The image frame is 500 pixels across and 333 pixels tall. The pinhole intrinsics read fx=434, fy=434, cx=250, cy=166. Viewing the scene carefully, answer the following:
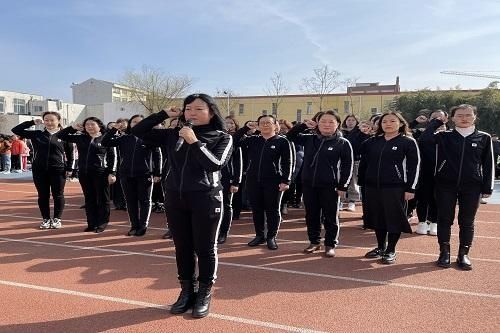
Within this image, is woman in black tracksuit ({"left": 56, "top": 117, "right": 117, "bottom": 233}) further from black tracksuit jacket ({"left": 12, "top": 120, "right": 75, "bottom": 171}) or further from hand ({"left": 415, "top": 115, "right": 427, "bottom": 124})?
hand ({"left": 415, "top": 115, "right": 427, "bottom": 124})

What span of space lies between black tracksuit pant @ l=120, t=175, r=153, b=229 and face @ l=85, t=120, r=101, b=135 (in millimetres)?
1035

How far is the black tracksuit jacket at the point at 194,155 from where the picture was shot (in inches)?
149

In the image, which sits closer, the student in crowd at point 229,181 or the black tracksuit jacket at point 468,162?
the black tracksuit jacket at point 468,162

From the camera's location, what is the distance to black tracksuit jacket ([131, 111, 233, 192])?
3.79 meters

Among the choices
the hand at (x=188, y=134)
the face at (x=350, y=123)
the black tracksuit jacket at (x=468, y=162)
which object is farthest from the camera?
Answer: the face at (x=350, y=123)

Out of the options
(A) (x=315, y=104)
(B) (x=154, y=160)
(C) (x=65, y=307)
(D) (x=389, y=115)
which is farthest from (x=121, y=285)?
(A) (x=315, y=104)

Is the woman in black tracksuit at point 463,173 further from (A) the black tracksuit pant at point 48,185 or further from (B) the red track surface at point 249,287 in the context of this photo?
(A) the black tracksuit pant at point 48,185

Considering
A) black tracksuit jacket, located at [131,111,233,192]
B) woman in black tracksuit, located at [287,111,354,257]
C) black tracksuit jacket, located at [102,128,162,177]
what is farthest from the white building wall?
→ black tracksuit jacket, located at [131,111,233,192]

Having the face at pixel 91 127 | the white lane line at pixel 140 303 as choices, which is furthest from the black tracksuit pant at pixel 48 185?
the white lane line at pixel 140 303

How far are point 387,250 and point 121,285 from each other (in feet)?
11.7

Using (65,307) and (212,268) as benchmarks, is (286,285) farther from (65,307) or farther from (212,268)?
(65,307)

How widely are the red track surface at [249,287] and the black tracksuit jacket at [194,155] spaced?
4.10ft

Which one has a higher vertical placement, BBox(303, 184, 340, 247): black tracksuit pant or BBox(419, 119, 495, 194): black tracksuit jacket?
BBox(419, 119, 495, 194): black tracksuit jacket

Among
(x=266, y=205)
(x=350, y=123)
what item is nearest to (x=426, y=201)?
(x=350, y=123)
